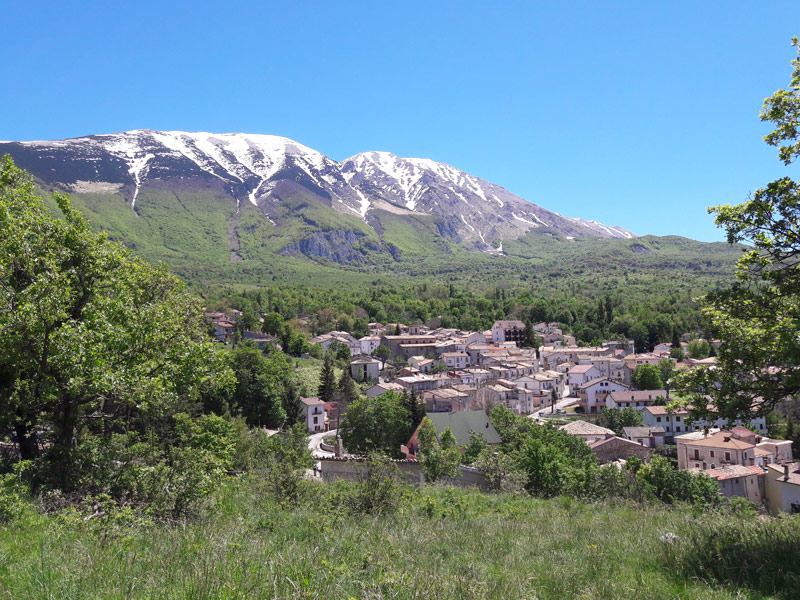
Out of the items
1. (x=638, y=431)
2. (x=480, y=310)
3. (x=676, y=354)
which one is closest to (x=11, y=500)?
(x=638, y=431)

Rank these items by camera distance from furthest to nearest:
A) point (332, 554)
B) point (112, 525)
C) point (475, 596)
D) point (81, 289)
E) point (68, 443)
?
point (81, 289)
point (68, 443)
point (112, 525)
point (332, 554)
point (475, 596)

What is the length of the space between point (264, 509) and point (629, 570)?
198 inches

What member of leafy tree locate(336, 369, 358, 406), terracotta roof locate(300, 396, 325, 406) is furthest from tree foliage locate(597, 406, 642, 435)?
terracotta roof locate(300, 396, 325, 406)

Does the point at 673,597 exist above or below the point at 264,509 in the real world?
above

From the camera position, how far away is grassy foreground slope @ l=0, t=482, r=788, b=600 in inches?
142

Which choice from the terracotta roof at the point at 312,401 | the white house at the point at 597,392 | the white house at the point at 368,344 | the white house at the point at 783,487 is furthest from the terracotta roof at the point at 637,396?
the white house at the point at 368,344

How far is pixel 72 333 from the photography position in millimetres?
7273

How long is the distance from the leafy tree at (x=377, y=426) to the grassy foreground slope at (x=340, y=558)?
2911 centimetres

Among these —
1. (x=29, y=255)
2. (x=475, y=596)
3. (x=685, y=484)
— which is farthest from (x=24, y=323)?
(x=685, y=484)

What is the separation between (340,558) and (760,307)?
17.8 ft

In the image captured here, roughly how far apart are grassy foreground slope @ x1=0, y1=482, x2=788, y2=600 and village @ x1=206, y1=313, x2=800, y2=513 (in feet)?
6.53

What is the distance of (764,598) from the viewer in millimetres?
4387

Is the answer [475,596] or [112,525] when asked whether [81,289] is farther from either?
[475,596]

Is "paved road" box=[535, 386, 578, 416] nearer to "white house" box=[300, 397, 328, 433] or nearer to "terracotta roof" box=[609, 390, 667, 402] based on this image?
"terracotta roof" box=[609, 390, 667, 402]
